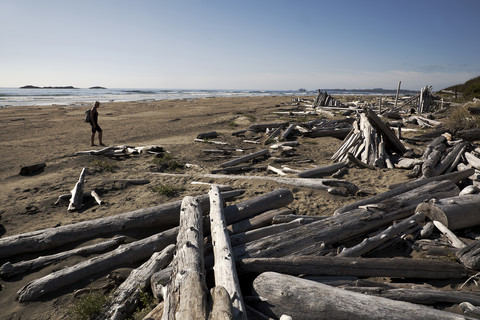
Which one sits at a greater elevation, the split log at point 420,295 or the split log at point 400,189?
the split log at point 400,189

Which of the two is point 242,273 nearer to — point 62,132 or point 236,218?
point 236,218

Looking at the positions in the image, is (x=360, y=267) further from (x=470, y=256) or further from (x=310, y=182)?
(x=310, y=182)

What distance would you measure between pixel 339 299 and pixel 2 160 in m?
14.1

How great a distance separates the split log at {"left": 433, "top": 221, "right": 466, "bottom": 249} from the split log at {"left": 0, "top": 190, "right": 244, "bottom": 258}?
4.41 m

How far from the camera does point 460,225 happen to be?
15.4ft

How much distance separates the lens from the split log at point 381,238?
4152 mm

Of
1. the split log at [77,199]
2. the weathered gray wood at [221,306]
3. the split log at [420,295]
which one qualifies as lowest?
the split log at [77,199]

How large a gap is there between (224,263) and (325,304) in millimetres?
1344

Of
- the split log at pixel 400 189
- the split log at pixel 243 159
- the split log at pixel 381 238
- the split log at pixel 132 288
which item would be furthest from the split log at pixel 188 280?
the split log at pixel 243 159

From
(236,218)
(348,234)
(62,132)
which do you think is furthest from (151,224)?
(62,132)

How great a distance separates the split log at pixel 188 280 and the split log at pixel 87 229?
1340 millimetres

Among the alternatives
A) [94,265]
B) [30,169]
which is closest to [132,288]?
[94,265]

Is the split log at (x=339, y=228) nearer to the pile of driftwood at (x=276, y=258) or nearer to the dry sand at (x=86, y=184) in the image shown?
the pile of driftwood at (x=276, y=258)

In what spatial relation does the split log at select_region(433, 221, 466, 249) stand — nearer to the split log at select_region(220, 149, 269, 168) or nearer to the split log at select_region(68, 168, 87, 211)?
the split log at select_region(220, 149, 269, 168)
